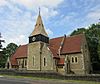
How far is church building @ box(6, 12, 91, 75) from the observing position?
142ft

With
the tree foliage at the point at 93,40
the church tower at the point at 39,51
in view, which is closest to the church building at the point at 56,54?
the church tower at the point at 39,51

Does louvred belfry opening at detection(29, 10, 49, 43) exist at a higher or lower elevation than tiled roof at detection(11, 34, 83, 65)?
higher

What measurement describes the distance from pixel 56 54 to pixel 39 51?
529cm

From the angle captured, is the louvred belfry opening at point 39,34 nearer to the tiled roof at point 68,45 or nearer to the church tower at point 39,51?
the church tower at point 39,51

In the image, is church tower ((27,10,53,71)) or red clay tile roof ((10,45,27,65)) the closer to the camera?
church tower ((27,10,53,71))

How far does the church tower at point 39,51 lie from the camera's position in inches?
1843

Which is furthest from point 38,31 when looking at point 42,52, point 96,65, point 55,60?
point 96,65

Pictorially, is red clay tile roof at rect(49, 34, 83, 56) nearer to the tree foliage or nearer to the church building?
the church building

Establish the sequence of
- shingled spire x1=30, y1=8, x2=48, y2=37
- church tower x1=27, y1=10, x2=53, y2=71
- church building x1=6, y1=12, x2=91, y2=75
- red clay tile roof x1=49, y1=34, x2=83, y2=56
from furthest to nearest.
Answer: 1. shingled spire x1=30, y1=8, x2=48, y2=37
2. church tower x1=27, y1=10, x2=53, y2=71
3. red clay tile roof x1=49, y1=34, x2=83, y2=56
4. church building x1=6, y1=12, x2=91, y2=75

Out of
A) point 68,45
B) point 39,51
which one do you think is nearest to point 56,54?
point 68,45

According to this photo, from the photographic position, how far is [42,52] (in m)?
48.7

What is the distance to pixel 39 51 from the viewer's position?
4938 centimetres

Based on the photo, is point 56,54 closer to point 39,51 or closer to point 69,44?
point 69,44

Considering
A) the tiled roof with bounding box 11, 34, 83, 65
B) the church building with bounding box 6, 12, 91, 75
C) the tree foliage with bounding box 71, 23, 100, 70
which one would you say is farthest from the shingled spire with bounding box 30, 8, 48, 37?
the tree foliage with bounding box 71, 23, 100, 70
